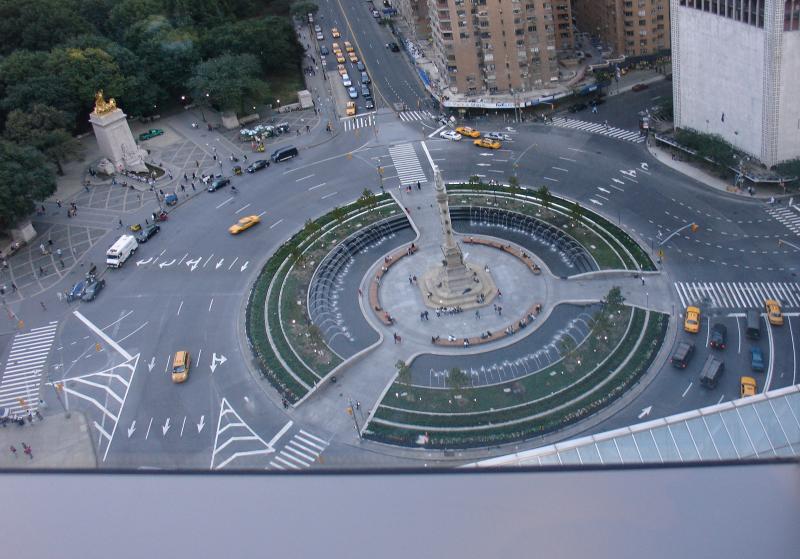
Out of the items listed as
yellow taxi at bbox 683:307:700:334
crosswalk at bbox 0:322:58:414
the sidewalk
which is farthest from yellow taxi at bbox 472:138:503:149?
A: the sidewalk

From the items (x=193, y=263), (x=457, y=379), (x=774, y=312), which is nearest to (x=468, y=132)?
(x=193, y=263)

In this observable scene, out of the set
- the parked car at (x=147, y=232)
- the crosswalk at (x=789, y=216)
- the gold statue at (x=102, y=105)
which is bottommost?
the crosswalk at (x=789, y=216)

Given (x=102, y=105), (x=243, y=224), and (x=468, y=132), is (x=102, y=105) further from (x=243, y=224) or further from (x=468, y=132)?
(x=468, y=132)

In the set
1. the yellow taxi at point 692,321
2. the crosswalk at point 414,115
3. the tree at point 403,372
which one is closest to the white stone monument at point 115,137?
the crosswalk at point 414,115

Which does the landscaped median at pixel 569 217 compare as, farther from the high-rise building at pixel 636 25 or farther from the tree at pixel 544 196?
the high-rise building at pixel 636 25

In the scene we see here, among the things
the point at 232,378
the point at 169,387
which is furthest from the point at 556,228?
the point at 169,387

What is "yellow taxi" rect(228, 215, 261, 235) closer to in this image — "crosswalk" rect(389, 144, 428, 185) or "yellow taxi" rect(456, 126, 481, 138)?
"crosswalk" rect(389, 144, 428, 185)

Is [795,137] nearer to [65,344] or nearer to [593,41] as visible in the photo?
[593,41]
